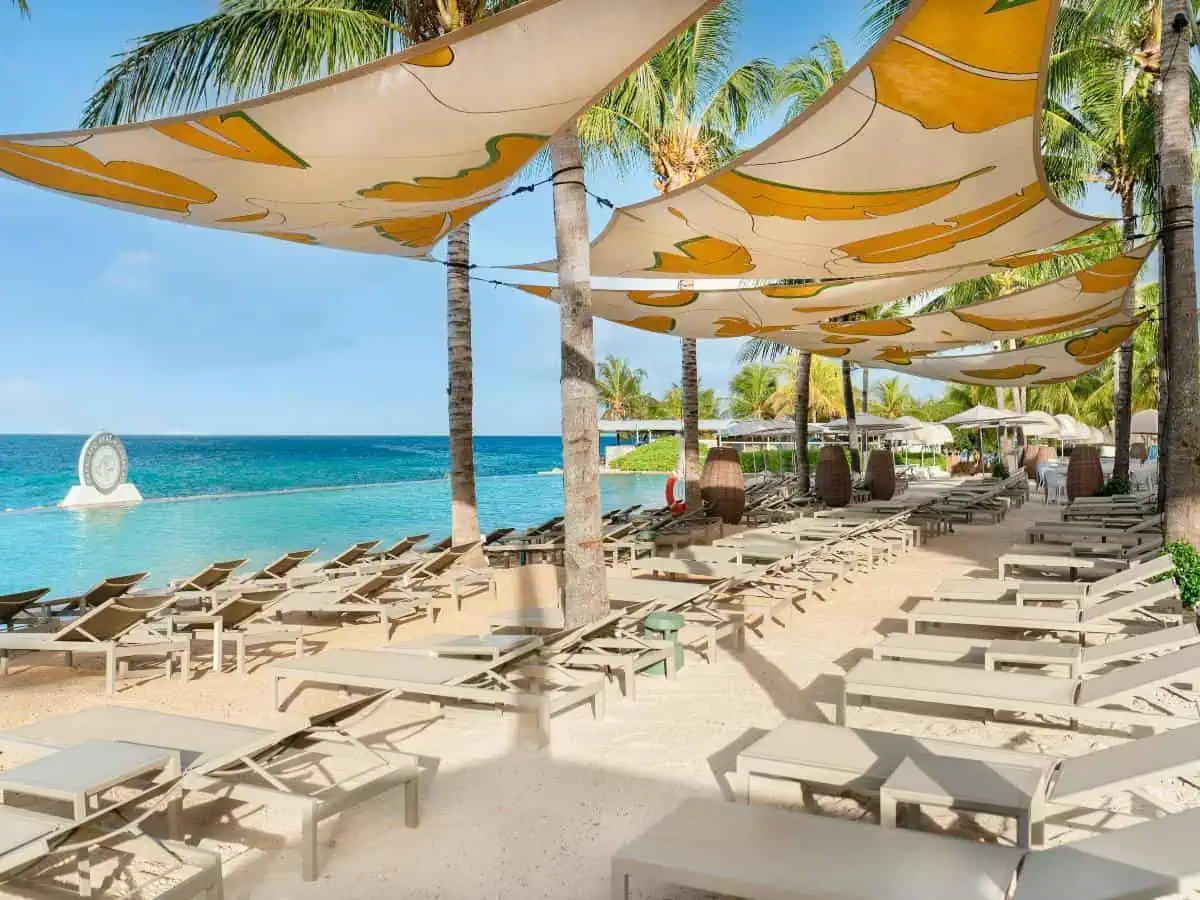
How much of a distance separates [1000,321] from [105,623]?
955 cm

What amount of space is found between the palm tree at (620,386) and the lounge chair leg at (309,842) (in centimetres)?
5895

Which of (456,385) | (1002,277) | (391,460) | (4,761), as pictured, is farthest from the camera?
(391,460)

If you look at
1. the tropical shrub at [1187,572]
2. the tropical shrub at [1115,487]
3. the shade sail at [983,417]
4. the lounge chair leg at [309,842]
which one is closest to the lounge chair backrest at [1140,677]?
the tropical shrub at [1187,572]

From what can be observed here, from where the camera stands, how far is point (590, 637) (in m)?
5.75

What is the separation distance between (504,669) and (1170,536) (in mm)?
6204

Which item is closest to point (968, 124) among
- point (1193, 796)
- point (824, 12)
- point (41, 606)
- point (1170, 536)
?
point (1193, 796)

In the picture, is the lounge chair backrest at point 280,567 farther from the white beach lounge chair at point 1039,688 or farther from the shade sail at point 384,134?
the white beach lounge chair at point 1039,688

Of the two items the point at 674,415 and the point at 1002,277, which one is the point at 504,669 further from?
the point at 674,415

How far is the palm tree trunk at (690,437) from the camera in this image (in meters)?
14.0

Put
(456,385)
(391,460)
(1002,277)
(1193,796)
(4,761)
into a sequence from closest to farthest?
(1193,796)
(4,761)
(456,385)
(1002,277)
(391,460)

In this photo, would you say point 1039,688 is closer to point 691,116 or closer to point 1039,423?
point 691,116

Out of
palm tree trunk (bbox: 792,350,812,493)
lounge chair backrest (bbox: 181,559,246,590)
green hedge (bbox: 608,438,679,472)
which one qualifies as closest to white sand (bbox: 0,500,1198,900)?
lounge chair backrest (bbox: 181,559,246,590)

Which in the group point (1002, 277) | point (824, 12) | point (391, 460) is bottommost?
point (391, 460)

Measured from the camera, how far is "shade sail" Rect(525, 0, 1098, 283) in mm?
4254
